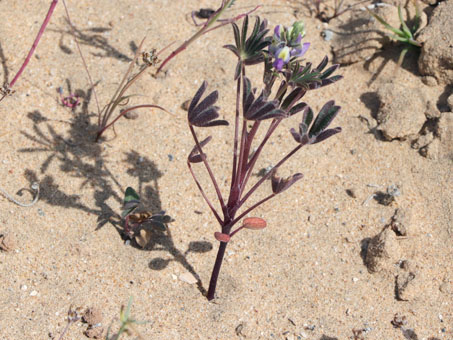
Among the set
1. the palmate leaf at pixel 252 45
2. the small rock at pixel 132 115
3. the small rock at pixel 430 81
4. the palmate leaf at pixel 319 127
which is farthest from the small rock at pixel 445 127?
the small rock at pixel 132 115

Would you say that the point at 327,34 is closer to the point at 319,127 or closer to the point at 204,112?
the point at 319,127

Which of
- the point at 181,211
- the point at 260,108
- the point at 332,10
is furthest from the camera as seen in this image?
the point at 332,10

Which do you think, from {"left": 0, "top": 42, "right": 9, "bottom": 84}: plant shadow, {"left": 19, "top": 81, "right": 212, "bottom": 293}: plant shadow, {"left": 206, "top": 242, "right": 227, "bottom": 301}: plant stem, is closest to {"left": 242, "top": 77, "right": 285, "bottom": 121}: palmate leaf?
{"left": 206, "top": 242, "right": 227, "bottom": 301}: plant stem

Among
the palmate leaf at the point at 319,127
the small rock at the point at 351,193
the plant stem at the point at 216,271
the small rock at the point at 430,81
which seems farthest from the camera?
the small rock at the point at 430,81

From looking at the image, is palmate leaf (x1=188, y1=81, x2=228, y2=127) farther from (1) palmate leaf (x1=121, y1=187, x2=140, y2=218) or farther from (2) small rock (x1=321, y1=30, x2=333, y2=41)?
(2) small rock (x1=321, y1=30, x2=333, y2=41)

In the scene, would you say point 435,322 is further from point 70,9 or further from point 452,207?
point 70,9

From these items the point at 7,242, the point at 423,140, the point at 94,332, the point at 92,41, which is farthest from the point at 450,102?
the point at 7,242

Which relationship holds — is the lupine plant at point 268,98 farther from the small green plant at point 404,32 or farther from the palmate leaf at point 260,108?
the small green plant at point 404,32
